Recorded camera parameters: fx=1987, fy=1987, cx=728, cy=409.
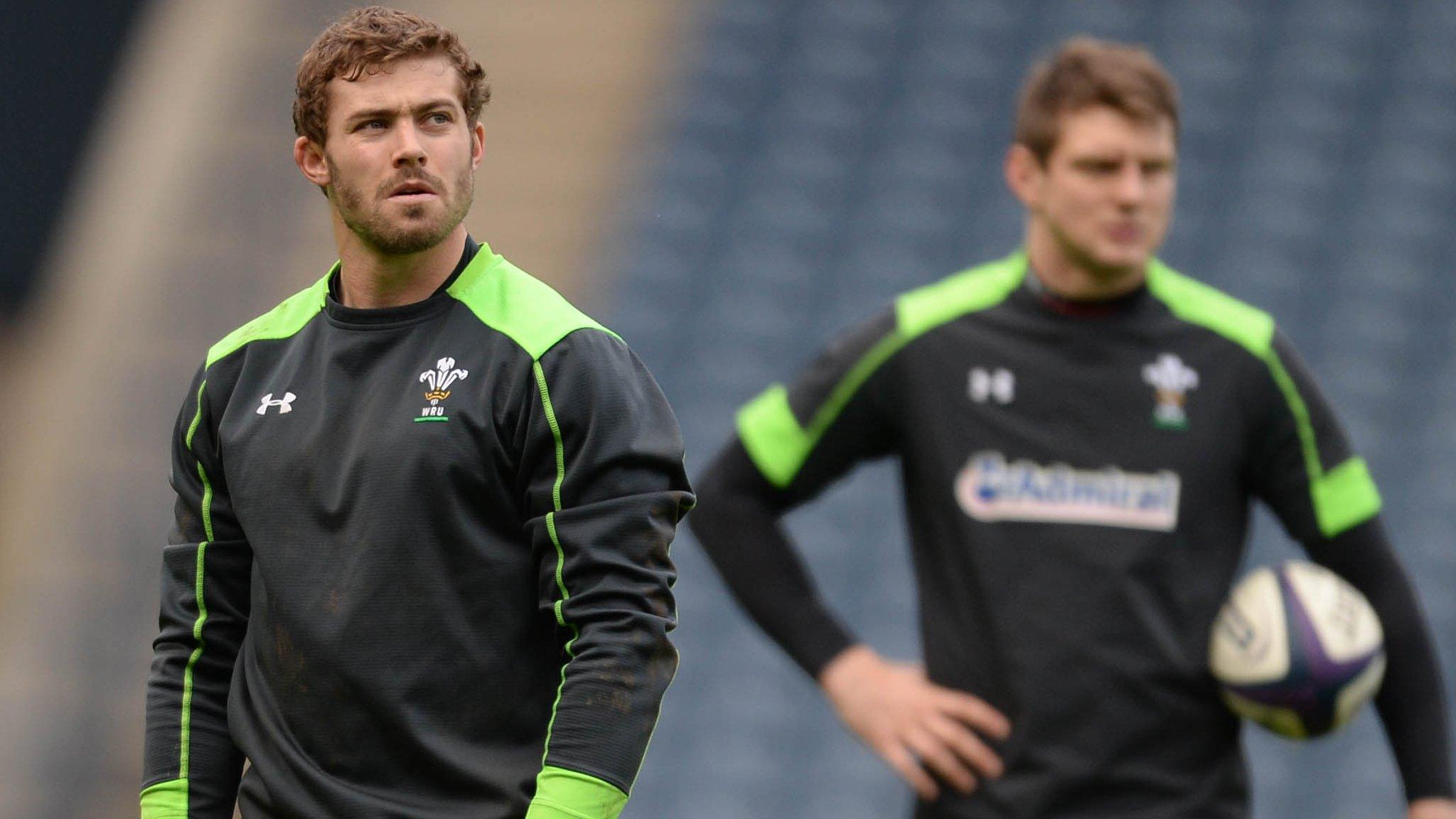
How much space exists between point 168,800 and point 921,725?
152 cm

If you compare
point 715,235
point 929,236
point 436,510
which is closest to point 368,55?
point 436,510

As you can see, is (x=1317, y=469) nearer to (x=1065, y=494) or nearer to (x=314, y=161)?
(x=1065, y=494)

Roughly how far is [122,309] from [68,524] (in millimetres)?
1334

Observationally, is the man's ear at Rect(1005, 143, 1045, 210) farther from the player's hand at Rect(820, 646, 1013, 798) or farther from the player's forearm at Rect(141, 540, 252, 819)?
the player's forearm at Rect(141, 540, 252, 819)

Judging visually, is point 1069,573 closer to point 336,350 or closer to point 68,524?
point 336,350

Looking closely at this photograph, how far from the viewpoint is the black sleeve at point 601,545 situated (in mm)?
2436

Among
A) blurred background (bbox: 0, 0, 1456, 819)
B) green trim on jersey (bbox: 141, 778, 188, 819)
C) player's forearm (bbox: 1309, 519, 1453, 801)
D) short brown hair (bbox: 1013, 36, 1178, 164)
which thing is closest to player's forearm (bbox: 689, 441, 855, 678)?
short brown hair (bbox: 1013, 36, 1178, 164)

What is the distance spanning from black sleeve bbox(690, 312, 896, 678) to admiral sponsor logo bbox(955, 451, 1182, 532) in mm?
281

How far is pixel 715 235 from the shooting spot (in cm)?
1020

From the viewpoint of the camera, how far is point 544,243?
406 inches

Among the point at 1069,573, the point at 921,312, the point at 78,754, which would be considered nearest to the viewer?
the point at 1069,573

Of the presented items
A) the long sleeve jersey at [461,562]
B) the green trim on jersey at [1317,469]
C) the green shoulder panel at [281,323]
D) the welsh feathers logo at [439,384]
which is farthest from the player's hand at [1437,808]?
the green shoulder panel at [281,323]

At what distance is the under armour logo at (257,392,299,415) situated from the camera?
2.62 m

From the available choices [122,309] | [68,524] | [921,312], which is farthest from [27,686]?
[921,312]
